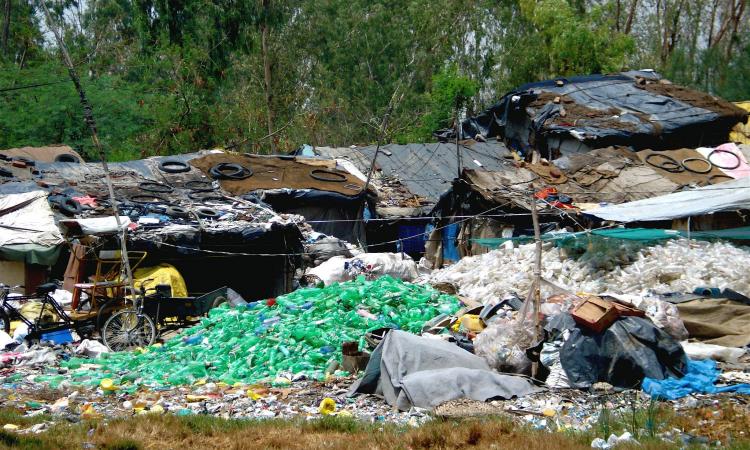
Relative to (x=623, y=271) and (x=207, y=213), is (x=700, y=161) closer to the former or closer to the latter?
(x=623, y=271)

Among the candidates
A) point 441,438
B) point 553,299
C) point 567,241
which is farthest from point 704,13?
point 441,438

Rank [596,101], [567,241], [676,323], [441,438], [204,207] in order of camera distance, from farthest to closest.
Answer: [596,101]
[204,207]
[567,241]
[676,323]
[441,438]

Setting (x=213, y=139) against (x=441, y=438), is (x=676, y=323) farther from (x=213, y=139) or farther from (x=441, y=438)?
(x=213, y=139)

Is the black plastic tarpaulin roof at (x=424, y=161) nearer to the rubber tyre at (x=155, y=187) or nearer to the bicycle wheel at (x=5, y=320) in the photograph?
the rubber tyre at (x=155, y=187)

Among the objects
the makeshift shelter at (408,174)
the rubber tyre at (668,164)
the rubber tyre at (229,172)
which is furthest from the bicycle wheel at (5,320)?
the rubber tyre at (668,164)

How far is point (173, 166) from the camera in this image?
922 inches

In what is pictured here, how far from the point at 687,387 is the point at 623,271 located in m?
5.77

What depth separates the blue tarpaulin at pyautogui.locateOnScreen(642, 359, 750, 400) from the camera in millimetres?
9266

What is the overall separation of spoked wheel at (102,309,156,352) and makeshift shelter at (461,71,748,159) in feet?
48.2

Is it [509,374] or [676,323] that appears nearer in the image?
[509,374]

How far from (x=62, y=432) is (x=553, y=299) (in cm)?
743

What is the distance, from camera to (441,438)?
6.93m

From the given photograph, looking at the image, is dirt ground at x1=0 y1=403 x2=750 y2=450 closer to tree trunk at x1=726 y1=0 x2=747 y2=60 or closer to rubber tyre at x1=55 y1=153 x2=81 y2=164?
rubber tyre at x1=55 y1=153 x2=81 y2=164

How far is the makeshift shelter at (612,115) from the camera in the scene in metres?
25.0
